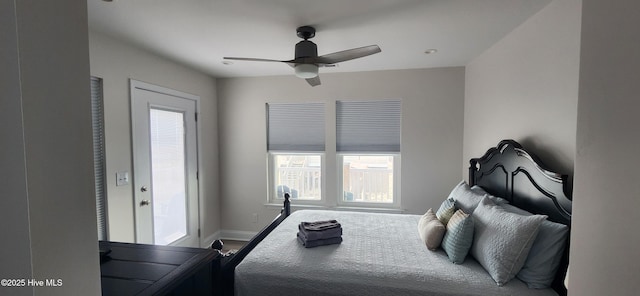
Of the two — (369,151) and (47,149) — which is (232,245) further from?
(47,149)

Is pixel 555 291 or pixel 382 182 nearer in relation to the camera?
pixel 555 291

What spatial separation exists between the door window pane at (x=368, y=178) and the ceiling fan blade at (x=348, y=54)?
190cm

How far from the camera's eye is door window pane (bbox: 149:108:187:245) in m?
2.93

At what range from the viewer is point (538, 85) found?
194cm

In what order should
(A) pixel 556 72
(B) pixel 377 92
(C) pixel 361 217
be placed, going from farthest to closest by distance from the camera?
(B) pixel 377 92, (C) pixel 361 217, (A) pixel 556 72

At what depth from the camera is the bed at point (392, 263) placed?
156 cm

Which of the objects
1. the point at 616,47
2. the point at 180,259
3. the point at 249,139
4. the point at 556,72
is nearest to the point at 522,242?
the point at 556,72

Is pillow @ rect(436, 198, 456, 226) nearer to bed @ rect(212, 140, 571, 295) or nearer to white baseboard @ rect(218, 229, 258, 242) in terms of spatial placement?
bed @ rect(212, 140, 571, 295)

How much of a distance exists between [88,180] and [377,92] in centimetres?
336

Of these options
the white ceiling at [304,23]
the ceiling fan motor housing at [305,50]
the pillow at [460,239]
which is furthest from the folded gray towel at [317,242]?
the white ceiling at [304,23]

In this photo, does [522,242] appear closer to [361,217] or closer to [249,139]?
[361,217]

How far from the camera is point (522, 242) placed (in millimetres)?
1521

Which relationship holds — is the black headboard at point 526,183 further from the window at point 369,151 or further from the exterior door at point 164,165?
the exterior door at point 164,165

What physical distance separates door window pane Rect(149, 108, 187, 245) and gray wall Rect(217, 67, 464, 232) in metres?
0.78
